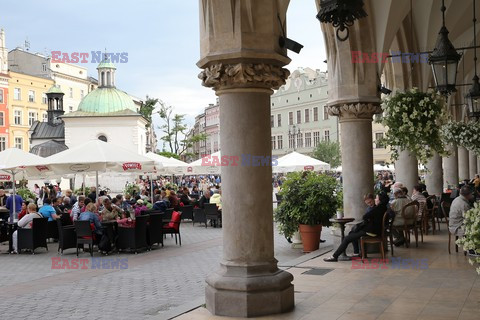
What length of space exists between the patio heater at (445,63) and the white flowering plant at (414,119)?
1659 mm

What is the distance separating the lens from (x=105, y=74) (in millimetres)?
59469

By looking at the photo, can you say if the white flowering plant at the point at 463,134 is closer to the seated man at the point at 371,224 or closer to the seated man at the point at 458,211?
the seated man at the point at 458,211

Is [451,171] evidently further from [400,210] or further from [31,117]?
[31,117]

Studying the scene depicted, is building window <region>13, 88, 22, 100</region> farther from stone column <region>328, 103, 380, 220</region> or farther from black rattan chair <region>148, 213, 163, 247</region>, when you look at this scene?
stone column <region>328, 103, 380, 220</region>

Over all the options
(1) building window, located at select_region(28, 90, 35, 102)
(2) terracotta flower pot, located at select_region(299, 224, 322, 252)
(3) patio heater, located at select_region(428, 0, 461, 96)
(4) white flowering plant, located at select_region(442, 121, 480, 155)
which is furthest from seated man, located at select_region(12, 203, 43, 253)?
(1) building window, located at select_region(28, 90, 35, 102)

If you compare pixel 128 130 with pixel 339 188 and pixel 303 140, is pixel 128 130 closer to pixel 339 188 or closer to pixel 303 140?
pixel 303 140

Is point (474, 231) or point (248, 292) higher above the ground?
point (474, 231)

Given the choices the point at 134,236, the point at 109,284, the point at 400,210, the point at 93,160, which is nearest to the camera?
the point at 109,284

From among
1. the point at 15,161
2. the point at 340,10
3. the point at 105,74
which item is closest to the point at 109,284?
the point at 340,10

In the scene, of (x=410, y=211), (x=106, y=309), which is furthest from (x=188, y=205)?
(x=106, y=309)

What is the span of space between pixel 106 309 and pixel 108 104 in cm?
4976

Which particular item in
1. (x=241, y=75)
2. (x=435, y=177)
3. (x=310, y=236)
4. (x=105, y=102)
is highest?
(x=105, y=102)

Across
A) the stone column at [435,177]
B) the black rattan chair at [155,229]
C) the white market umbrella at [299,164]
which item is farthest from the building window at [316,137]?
the black rattan chair at [155,229]

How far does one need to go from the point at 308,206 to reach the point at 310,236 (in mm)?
672
